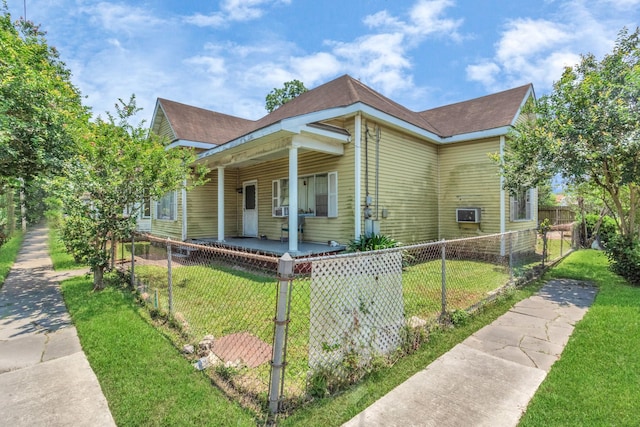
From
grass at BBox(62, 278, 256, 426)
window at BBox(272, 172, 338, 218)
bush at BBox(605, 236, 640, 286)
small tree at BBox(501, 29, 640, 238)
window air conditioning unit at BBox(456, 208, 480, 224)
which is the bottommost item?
grass at BBox(62, 278, 256, 426)

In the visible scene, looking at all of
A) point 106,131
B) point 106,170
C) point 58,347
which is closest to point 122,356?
point 58,347

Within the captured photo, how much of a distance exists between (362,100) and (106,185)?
634 centimetres

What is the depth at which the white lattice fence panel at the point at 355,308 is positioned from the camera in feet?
8.27

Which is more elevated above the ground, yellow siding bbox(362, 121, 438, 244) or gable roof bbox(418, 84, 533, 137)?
gable roof bbox(418, 84, 533, 137)

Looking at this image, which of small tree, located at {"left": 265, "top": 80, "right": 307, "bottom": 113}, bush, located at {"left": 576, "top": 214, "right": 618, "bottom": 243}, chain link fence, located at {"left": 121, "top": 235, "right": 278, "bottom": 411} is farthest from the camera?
small tree, located at {"left": 265, "top": 80, "right": 307, "bottom": 113}

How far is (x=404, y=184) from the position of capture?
29.9 feet

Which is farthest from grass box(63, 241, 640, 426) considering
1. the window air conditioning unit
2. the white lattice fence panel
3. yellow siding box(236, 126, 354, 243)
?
the window air conditioning unit

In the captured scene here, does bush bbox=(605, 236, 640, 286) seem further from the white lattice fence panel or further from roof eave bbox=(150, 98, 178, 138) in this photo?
roof eave bbox=(150, 98, 178, 138)

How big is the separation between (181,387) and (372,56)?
1266cm

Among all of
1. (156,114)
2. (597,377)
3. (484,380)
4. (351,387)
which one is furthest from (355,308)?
(156,114)

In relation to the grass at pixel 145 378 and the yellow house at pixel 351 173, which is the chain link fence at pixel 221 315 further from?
the yellow house at pixel 351 173

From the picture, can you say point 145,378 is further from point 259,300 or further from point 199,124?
point 199,124

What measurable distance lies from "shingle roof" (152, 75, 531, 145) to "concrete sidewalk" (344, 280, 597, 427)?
6188 millimetres

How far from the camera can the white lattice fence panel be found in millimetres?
2520
